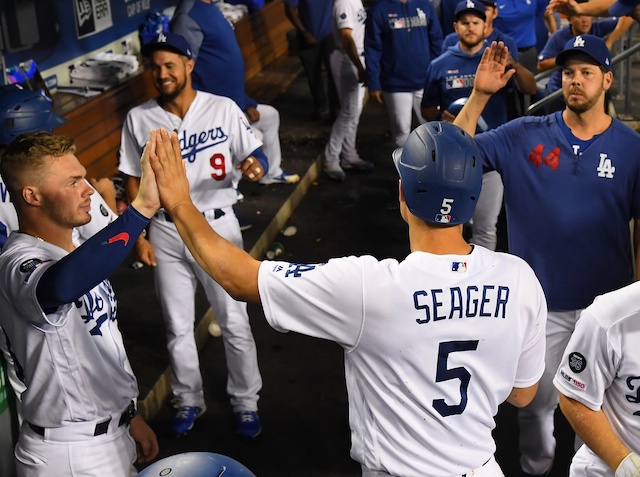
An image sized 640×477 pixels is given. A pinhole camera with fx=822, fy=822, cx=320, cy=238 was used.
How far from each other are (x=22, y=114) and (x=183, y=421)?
1.95m

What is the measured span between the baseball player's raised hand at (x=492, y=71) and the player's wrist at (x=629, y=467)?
6.15 feet

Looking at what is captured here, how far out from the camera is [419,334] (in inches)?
95.0

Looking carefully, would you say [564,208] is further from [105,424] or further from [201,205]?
[105,424]

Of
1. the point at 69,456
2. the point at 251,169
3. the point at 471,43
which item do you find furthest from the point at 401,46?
the point at 69,456

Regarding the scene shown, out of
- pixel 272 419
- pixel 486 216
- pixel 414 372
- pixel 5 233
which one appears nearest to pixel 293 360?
pixel 272 419

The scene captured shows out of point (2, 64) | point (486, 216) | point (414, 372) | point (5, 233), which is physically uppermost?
point (414, 372)

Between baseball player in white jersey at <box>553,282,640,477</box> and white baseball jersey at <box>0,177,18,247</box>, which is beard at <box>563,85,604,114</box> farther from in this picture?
white baseball jersey at <box>0,177,18,247</box>

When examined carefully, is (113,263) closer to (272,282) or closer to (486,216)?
(272,282)

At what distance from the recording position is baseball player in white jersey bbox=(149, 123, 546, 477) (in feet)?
7.91

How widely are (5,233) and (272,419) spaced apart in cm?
203

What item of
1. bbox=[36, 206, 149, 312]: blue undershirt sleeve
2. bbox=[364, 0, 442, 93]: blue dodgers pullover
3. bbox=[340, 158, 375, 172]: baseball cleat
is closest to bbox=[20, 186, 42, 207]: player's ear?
bbox=[36, 206, 149, 312]: blue undershirt sleeve

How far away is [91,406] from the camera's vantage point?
3031 mm

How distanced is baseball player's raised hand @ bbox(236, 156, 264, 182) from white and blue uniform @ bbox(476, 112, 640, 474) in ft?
3.95

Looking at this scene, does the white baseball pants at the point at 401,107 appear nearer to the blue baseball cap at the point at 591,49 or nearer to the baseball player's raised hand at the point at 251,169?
the baseball player's raised hand at the point at 251,169
